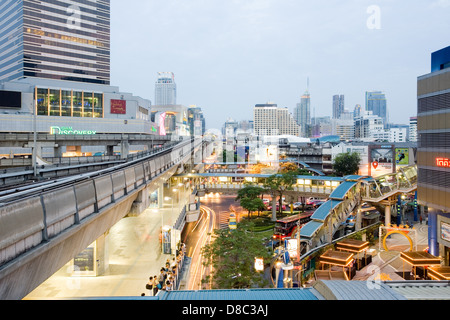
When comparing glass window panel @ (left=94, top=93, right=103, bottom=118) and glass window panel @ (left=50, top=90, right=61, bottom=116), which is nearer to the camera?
glass window panel @ (left=50, top=90, right=61, bottom=116)

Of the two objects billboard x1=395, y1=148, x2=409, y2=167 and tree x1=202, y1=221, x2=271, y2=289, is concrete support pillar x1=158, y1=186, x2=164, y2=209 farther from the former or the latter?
billboard x1=395, y1=148, x2=409, y2=167

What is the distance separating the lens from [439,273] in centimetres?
1853

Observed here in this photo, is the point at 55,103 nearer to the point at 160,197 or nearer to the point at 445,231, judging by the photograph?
the point at 160,197

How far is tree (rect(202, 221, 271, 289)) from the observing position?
17.2m

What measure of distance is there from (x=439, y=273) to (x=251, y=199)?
26582mm

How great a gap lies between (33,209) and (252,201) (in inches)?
1410

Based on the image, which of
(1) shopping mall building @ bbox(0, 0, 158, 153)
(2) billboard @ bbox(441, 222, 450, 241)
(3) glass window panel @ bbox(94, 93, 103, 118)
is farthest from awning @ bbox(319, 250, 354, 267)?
(3) glass window panel @ bbox(94, 93, 103, 118)

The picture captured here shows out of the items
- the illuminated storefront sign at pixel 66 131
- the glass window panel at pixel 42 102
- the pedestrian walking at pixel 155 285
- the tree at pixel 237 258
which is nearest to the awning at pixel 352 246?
the tree at pixel 237 258

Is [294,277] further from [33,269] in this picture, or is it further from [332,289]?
[33,269]

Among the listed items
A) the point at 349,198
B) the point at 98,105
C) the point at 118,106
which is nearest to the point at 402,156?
the point at 349,198

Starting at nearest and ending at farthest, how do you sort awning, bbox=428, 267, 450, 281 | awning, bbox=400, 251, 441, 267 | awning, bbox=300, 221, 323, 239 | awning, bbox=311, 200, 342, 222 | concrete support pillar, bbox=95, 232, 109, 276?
awning, bbox=428, 267, 450, 281 < concrete support pillar, bbox=95, 232, 109, 276 < awning, bbox=400, 251, 441, 267 < awning, bbox=300, 221, 323, 239 < awning, bbox=311, 200, 342, 222

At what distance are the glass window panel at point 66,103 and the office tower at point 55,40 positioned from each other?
19.1 meters

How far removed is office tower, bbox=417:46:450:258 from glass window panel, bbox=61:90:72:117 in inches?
2723
